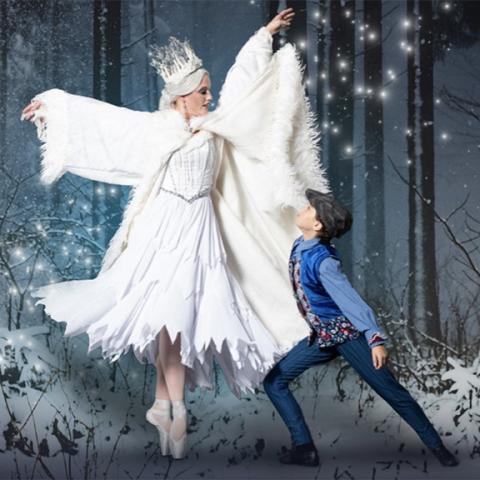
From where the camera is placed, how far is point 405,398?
12.6 feet

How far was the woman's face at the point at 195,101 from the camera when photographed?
13.8 feet

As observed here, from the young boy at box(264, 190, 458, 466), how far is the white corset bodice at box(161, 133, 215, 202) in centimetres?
53

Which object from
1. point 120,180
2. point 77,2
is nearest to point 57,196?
point 77,2

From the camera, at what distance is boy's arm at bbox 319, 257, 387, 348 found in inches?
143

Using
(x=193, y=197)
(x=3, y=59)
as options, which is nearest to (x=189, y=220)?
(x=193, y=197)

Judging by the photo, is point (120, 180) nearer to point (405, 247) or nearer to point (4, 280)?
point (4, 280)

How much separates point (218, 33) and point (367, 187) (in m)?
1.54

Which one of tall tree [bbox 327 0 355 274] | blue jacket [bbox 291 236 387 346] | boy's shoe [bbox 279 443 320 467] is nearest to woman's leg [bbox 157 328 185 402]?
boy's shoe [bbox 279 443 320 467]

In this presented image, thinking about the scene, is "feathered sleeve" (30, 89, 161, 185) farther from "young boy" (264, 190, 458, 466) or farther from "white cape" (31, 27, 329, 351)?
"young boy" (264, 190, 458, 466)

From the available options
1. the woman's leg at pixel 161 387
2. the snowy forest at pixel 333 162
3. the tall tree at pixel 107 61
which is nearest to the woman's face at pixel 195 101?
the woman's leg at pixel 161 387

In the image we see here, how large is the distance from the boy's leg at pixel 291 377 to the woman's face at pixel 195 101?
1218 mm

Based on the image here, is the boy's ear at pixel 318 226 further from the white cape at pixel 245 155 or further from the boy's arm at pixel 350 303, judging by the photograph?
the white cape at pixel 245 155

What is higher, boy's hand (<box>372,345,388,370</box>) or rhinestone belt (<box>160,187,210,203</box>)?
rhinestone belt (<box>160,187,210,203</box>)

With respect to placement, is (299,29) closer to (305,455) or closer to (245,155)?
(245,155)
